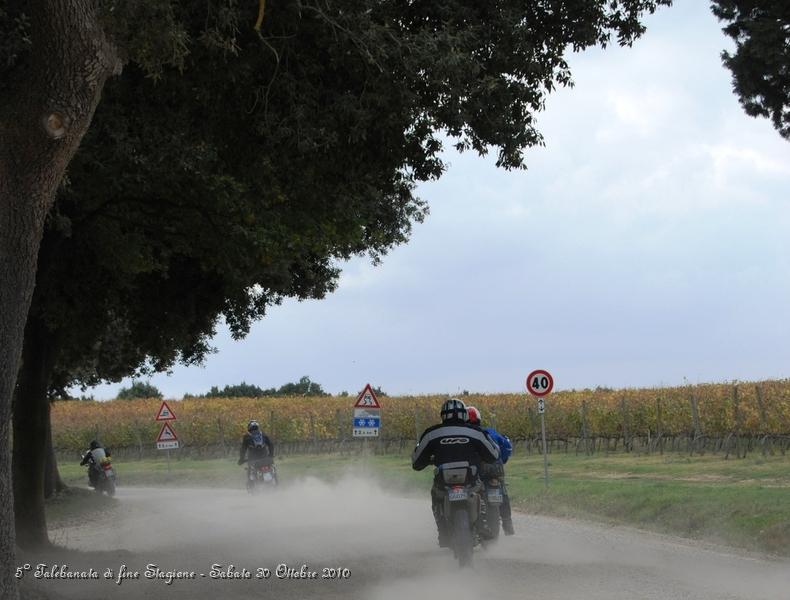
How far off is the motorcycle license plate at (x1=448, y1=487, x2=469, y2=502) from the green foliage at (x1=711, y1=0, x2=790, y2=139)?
8.77 metres

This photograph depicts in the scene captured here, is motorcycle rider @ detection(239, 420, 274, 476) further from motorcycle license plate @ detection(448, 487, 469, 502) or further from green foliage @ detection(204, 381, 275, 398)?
green foliage @ detection(204, 381, 275, 398)

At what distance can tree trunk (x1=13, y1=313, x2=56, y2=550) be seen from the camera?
16.8 meters

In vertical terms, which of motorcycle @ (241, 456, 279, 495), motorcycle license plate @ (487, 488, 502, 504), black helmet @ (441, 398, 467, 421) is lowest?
motorcycle license plate @ (487, 488, 502, 504)

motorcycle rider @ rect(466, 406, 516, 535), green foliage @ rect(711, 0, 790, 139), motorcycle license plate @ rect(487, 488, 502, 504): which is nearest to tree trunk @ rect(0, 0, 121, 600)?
motorcycle rider @ rect(466, 406, 516, 535)

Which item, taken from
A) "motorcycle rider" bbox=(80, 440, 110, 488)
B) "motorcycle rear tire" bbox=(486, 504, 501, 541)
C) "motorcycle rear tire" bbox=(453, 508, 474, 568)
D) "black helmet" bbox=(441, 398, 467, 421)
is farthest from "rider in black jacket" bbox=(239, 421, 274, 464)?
"motorcycle rear tire" bbox=(453, 508, 474, 568)

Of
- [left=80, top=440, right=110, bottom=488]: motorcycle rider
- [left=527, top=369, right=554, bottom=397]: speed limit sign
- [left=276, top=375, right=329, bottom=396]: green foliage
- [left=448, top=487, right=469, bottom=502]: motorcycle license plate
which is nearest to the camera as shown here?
[left=448, top=487, right=469, bottom=502]: motorcycle license plate

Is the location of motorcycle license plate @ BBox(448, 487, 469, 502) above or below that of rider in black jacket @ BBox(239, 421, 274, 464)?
below

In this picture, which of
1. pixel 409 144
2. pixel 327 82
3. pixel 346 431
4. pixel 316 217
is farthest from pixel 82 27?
pixel 346 431

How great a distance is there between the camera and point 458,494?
11.4m

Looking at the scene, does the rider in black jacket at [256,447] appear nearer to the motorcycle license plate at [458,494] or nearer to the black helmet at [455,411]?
the black helmet at [455,411]

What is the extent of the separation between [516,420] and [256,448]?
2383cm

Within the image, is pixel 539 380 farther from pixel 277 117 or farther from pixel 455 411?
pixel 277 117

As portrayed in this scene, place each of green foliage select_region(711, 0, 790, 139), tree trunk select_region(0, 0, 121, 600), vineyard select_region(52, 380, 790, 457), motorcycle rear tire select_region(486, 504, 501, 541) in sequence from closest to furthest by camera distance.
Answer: tree trunk select_region(0, 0, 121, 600), motorcycle rear tire select_region(486, 504, 501, 541), green foliage select_region(711, 0, 790, 139), vineyard select_region(52, 380, 790, 457)

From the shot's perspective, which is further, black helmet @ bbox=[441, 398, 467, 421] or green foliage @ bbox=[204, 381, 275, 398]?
green foliage @ bbox=[204, 381, 275, 398]
